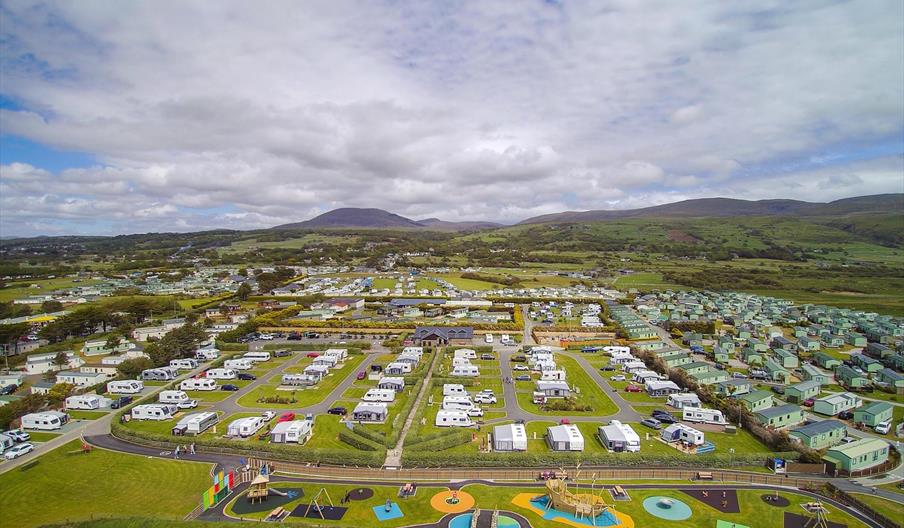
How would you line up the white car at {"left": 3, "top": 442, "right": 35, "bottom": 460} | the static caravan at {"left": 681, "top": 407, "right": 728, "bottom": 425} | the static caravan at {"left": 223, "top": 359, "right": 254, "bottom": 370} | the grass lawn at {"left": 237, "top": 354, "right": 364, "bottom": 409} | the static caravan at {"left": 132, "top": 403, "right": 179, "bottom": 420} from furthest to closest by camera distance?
1. the static caravan at {"left": 223, "top": 359, "right": 254, "bottom": 370}
2. the grass lawn at {"left": 237, "top": 354, "right": 364, "bottom": 409}
3. the static caravan at {"left": 132, "top": 403, "right": 179, "bottom": 420}
4. the static caravan at {"left": 681, "top": 407, "right": 728, "bottom": 425}
5. the white car at {"left": 3, "top": 442, "right": 35, "bottom": 460}

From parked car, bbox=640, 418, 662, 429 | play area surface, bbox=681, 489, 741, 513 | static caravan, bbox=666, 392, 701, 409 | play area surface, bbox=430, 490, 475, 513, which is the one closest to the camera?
play area surface, bbox=430, 490, 475, 513

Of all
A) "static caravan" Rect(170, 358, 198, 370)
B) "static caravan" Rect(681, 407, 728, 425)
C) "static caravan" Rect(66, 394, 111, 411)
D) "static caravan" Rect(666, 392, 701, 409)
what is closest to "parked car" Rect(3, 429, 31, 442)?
"static caravan" Rect(66, 394, 111, 411)

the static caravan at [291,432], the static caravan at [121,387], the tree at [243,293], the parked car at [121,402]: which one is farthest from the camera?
the tree at [243,293]

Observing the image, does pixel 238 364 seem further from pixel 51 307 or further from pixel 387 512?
pixel 51 307

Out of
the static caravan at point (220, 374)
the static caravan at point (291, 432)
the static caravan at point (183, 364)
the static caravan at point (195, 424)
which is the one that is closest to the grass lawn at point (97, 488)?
the static caravan at point (195, 424)

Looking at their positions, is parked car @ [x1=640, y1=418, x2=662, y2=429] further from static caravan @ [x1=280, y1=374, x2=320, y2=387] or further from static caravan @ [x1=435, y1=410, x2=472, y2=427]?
static caravan @ [x1=280, y1=374, x2=320, y2=387]

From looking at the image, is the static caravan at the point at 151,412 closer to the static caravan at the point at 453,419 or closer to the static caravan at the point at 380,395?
the static caravan at the point at 380,395

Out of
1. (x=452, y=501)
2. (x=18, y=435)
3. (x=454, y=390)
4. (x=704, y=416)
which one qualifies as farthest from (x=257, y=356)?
(x=704, y=416)
